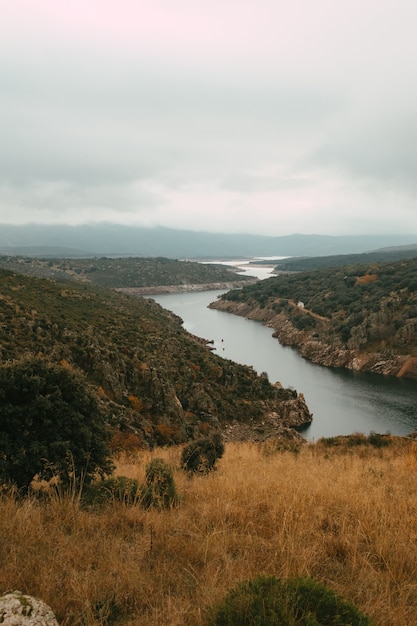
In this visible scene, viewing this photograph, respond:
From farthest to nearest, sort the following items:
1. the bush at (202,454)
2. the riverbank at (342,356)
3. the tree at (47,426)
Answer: the riverbank at (342,356) < the bush at (202,454) < the tree at (47,426)

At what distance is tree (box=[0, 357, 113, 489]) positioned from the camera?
18.3 feet

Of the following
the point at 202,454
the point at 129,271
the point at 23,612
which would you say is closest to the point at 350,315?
the point at 202,454

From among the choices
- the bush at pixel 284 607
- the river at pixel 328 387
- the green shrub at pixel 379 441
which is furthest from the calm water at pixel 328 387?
the bush at pixel 284 607

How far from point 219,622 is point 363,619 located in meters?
1.00

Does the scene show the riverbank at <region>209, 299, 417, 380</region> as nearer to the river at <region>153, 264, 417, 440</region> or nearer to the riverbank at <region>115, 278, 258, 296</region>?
the river at <region>153, 264, 417, 440</region>

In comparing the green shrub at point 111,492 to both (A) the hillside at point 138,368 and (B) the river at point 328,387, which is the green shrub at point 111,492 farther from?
(B) the river at point 328,387

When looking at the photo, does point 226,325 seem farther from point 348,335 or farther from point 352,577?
point 352,577

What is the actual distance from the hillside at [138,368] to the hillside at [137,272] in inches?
3501

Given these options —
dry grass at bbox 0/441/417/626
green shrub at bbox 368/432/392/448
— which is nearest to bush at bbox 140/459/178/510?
dry grass at bbox 0/441/417/626

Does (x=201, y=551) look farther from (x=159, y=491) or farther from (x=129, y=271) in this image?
(x=129, y=271)

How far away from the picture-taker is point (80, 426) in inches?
245

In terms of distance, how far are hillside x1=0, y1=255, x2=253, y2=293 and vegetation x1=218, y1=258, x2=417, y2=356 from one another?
50344mm

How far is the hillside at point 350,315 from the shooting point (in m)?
51.8

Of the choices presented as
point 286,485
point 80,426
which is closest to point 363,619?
point 286,485
